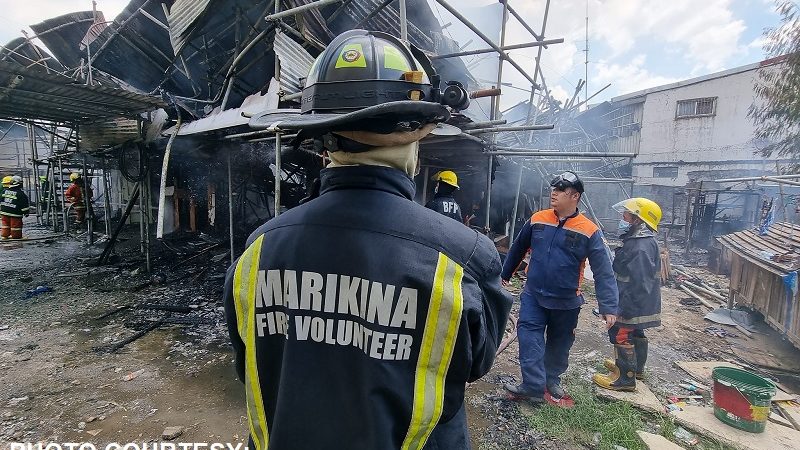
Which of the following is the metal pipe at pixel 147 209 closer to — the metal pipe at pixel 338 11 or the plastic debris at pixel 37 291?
the plastic debris at pixel 37 291

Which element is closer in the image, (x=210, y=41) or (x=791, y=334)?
(x=791, y=334)

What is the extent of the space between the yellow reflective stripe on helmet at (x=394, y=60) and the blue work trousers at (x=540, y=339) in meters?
2.96

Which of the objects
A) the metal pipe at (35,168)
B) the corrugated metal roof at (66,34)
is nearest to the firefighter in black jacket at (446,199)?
the corrugated metal roof at (66,34)

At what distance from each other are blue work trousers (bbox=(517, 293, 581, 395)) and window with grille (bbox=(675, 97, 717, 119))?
19.9 meters

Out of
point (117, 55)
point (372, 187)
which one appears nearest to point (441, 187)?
point (372, 187)

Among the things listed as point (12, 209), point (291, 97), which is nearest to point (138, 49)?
point (291, 97)

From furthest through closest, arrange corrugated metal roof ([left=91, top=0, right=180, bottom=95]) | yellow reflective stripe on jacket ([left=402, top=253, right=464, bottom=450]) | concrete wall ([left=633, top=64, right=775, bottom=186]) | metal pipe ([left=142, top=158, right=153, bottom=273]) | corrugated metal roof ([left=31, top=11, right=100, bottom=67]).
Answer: concrete wall ([left=633, top=64, right=775, bottom=186])
corrugated metal roof ([left=31, top=11, right=100, bottom=67])
metal pipe ([left=142, top=158, right=153, bottom=273])
corrugated metal roof ([left=91, top=0, right=180, bottom=95])
yellow reflective stripe on jacket ([left=402, top=253, right=464, bottom=450])

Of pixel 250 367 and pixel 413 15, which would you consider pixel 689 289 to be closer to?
pixel 413 15

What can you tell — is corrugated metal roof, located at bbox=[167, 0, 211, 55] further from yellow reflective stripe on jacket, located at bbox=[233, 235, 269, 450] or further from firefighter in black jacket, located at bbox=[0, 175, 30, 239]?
firefighter in black jacket, located at bbox=[0, 175, 30, 239]

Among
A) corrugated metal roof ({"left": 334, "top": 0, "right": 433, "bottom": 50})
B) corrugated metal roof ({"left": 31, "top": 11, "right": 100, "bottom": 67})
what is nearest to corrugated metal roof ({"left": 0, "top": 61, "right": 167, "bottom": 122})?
corrugated metal roof ({"left": 31, "top": 11, "right": 100, "bottom": 67})

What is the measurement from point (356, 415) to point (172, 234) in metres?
10.6

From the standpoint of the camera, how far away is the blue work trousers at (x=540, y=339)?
3490 millimetres

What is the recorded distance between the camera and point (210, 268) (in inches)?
299

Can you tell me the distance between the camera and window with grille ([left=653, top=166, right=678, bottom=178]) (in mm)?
18483
